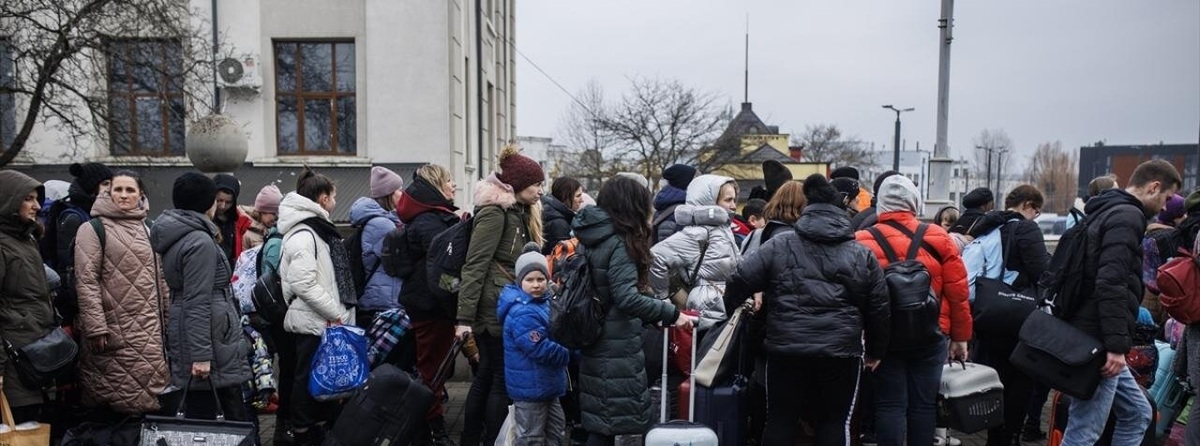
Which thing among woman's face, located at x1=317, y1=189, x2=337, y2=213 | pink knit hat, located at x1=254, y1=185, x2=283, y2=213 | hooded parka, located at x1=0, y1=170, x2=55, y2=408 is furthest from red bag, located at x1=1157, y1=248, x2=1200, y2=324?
pink knit hat, located at x1=254, y1=185, x2=283, y2=213

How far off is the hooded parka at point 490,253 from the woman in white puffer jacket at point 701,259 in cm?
91

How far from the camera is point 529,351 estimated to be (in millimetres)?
4531

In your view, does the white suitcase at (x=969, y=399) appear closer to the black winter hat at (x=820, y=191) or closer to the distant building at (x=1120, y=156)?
the black winter hat at (x=820, y=191)

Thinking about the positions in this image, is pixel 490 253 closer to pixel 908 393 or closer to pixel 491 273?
pixel 491 273

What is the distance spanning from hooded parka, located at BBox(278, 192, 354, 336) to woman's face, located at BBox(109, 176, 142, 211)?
0.89 m

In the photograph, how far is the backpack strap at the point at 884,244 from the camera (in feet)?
15.0

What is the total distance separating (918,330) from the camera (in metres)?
4.30

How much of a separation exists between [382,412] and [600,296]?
1.60m

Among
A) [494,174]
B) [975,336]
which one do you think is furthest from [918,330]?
[494,174]

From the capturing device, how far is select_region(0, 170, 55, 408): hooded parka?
408cm

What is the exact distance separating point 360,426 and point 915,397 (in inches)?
129

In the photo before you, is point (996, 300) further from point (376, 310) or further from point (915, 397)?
point (376, 310)

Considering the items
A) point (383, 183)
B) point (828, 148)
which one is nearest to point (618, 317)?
point (383, 183)

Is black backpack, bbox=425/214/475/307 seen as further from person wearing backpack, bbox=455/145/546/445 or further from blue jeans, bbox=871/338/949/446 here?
blue jeans, bbox=871/338/949/446
